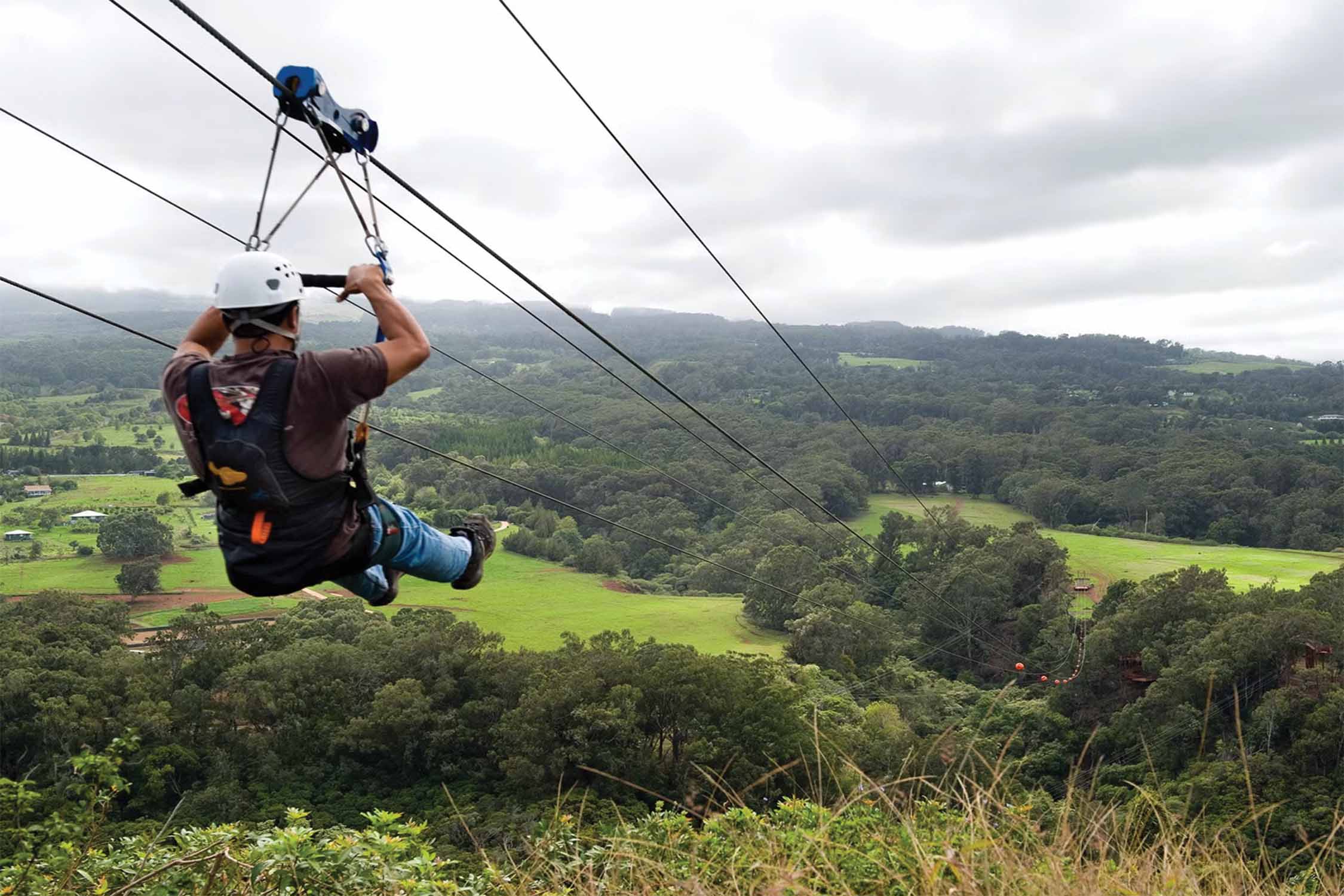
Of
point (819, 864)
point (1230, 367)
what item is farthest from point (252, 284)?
point (1230, 367)

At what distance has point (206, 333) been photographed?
2.80 meters

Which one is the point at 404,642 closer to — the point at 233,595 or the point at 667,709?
the point at 667,709

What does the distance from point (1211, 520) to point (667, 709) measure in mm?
43636

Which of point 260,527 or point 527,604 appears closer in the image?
point 260,527

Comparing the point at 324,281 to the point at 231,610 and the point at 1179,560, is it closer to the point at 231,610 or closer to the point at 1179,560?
the point at 231,610

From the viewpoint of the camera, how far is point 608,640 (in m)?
25.1

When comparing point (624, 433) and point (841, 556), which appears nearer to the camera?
point (841, 556)

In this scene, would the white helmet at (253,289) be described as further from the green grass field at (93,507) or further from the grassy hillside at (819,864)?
the green grass field at (93,507)

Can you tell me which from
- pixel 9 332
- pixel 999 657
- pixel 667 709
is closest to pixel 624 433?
pixel 999 657

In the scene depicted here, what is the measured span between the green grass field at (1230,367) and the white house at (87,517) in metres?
141

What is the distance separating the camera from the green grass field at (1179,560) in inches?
1417

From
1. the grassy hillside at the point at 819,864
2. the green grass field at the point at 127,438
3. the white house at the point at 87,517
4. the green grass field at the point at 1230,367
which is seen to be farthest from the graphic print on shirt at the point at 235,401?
the green grass field at the point at 1230,367

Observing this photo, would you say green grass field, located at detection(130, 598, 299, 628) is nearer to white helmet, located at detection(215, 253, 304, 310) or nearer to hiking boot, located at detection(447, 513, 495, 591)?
hiking boot, located at detection(447, 513, 495, 591)

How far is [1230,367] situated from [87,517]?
542 ft
